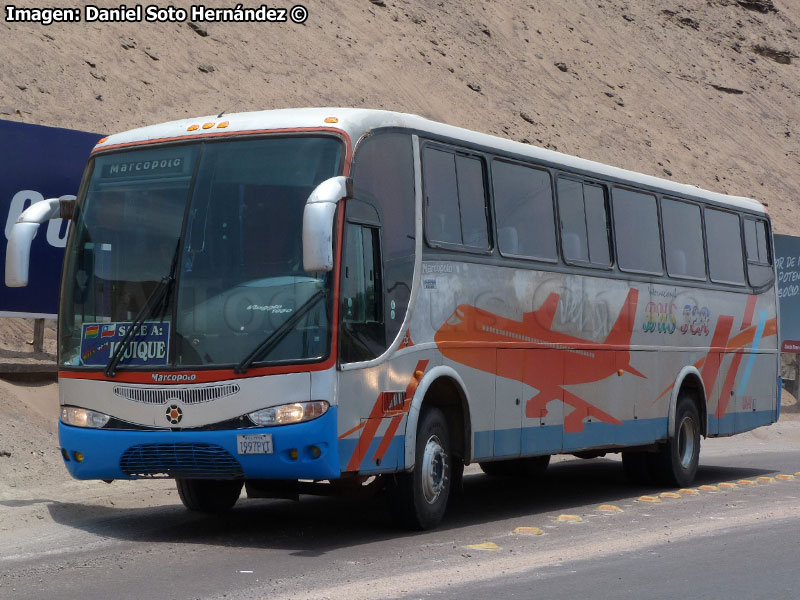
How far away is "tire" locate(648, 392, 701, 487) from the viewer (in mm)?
14758

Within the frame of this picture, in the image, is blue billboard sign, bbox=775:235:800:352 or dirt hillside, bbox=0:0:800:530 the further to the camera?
dirt hillside, bbox=0:0:800:530

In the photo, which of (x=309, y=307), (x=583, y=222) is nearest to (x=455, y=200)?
(x=309, y=307)

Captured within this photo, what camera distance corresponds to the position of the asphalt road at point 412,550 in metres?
7.83

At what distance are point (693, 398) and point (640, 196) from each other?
269 centimetres

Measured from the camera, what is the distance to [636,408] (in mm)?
13992

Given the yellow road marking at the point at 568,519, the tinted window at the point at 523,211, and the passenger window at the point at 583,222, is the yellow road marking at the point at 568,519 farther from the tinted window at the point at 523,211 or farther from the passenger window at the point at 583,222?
the passenger window at the point at 583,222

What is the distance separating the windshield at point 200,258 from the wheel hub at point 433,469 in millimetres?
1631

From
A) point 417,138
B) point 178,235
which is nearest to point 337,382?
point 178,235

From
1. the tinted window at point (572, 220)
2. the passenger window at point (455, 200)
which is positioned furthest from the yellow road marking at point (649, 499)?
the passenger window at point (455, 200)

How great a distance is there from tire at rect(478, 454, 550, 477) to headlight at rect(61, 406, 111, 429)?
6396mm

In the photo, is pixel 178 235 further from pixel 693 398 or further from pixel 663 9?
pixel 663 9

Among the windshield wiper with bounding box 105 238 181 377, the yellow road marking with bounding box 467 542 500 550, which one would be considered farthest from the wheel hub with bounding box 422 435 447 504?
the windshield wiper with bounding box 105 238 181 377

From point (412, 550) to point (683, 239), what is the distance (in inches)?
283

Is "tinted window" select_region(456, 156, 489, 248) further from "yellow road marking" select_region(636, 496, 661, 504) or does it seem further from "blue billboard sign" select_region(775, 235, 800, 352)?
"blue billboard sign" select_region(775, 235, 800, 352)
